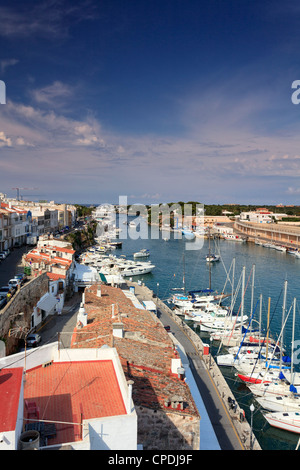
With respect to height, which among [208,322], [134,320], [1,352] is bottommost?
[208,322]

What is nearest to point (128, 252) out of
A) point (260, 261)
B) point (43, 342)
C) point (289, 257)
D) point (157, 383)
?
point (260, 261)

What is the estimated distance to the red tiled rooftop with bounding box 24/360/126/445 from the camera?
22.8ft

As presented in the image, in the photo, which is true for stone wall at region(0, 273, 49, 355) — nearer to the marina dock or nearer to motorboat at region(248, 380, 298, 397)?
the marina dock

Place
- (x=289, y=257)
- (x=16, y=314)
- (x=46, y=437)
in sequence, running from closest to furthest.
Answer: (x=46, y=437) < (x=16, y=314) < (x=289, y=257)

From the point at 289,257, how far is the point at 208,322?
44.2m

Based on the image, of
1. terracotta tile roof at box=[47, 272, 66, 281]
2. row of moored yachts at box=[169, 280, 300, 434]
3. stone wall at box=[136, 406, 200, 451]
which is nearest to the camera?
stone wall at box=[136, 406, 200, 451]

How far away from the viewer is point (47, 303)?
21.2 metres

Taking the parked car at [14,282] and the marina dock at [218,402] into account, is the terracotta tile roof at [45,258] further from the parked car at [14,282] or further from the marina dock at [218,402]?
the marina dock at [218,402]

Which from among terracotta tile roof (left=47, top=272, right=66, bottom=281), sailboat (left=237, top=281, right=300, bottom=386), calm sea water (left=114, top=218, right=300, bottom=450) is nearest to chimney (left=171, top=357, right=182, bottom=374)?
calm sea water (left=114, top=218, right=300, bottom=450)

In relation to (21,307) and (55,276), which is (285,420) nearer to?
A: (21,307)

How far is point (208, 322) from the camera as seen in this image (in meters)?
25.9

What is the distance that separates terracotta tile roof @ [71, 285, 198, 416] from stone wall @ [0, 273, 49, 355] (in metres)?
3.76

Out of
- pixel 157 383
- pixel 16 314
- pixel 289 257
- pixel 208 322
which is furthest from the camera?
pixel 289 257

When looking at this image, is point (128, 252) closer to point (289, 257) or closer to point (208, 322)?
point (289, 257)
